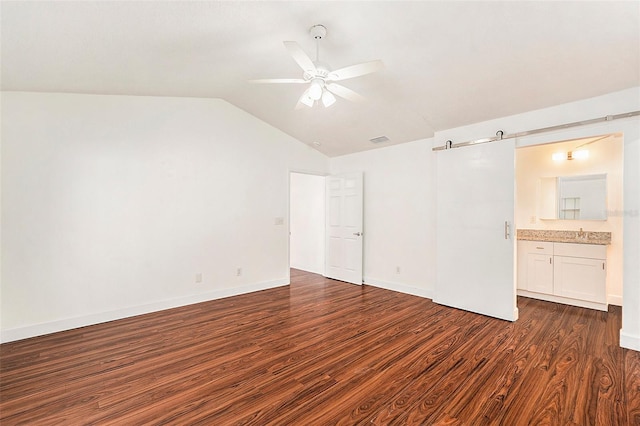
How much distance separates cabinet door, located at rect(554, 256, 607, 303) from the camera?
3.84 m

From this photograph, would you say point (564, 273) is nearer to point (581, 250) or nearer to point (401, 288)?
point (581, 250)

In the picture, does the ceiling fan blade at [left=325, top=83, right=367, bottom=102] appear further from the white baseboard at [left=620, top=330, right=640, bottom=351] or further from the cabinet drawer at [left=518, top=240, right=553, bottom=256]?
the cabinet drawer at [left=518, top=240, right=553, bottom=256]

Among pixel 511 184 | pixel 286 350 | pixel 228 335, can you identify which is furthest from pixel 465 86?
pixel 228 335

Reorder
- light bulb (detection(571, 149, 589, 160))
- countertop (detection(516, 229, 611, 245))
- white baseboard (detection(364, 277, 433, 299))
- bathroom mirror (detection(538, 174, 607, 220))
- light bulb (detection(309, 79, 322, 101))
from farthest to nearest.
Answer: white baseboard (detection(364, 277, 433, 299))
light bulb (detection(571, 149, 589, 160))
bathroom mirror (detection(538, 174, 607, 220))
countertop (detection(516, 229, 611, 245))
light bulb (detection(309, 79, 322, 101))

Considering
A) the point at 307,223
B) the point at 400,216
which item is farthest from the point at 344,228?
the point at 307,223

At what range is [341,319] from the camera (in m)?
3.56

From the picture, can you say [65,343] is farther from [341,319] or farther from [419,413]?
[419,413]

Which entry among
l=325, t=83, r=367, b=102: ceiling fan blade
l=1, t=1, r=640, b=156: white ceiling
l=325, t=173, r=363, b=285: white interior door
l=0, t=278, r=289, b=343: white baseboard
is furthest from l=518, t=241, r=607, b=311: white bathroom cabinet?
l=0, t=278, r=289, b=343: white baseboard

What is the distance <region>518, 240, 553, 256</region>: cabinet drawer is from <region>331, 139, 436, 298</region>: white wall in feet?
5.01

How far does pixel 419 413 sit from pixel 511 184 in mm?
2913

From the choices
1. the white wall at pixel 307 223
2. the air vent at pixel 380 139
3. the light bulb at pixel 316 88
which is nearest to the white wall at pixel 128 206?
the white wall at pixel 307 223

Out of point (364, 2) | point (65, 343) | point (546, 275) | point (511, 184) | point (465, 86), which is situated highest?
point (364, 2)

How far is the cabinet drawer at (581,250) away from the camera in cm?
384

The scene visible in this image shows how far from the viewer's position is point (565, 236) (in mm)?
4340
